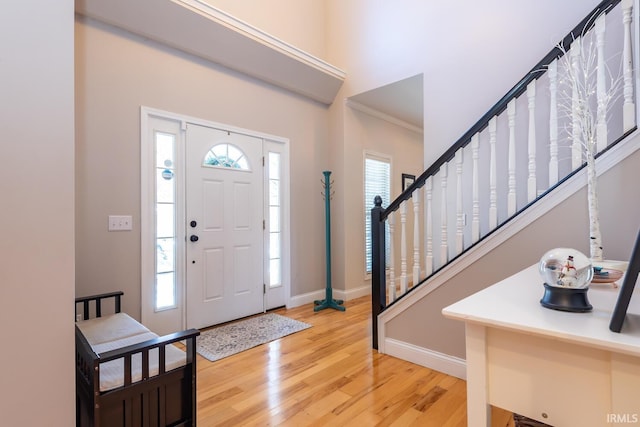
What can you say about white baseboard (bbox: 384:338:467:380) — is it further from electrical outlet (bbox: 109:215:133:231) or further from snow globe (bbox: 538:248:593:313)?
electrical outlet (bbox: 109:215:133:231)

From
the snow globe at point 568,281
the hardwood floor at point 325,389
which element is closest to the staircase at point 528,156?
the hardwood floor at point 325,389

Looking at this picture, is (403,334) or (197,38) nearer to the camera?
(403,334)

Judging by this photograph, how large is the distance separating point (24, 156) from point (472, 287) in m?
2.41

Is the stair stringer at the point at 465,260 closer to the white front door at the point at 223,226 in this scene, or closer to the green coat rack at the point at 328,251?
the green coat rack at the point at 328,251

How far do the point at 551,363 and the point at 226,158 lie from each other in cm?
308

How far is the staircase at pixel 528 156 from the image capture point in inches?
64.3

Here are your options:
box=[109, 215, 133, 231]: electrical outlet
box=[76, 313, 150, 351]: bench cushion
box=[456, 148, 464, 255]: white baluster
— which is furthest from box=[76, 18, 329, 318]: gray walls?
box=[456, 148, 464, 255]: white baluster

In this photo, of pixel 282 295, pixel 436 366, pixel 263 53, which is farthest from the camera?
pixel 282 295

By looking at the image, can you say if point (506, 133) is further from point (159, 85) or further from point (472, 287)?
point (159, 85)

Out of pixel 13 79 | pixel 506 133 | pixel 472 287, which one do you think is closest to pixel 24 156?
pixel 13 79

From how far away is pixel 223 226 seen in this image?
10.6 feet

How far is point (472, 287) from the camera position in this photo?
2082 mm

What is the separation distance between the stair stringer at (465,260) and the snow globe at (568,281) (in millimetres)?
1044

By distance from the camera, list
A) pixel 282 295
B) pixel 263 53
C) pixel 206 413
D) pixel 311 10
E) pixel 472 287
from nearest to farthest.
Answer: pixel 206 413 < pixel 472 287 < pixel 263 53 < pixel 282 295 < pixel 311 10
